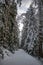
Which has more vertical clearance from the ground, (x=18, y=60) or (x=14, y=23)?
(x=14, y=23)

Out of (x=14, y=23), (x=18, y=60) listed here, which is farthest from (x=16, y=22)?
(x=18, y=60)

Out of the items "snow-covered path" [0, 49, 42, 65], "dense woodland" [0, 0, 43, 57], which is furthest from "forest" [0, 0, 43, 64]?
"snow-covered path" [0, 49, 42, 65]

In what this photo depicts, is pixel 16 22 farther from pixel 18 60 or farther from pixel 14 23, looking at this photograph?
pixel 18 60

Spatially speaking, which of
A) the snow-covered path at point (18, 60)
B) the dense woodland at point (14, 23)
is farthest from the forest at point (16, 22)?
the snow-covered path at point (18, 60)

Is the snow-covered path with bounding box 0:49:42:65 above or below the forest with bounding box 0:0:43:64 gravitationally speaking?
below

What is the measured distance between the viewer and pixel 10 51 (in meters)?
4.12

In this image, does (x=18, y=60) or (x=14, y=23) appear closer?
(x=18, y=60)

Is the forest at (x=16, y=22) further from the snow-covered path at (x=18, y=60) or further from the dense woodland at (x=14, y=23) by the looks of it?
the snow-covered path at (x=18, y=60)

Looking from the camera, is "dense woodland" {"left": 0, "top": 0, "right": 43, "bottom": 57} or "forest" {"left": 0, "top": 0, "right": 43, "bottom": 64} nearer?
"dense woodland" {"left": 0, "top": 0, "right": 43, "bottom": 57}

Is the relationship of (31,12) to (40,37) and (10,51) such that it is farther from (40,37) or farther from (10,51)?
(10,51)

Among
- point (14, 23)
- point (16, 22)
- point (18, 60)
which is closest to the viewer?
point (18, 60)

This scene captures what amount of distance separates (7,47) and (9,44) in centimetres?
13

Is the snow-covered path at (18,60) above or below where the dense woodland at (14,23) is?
below

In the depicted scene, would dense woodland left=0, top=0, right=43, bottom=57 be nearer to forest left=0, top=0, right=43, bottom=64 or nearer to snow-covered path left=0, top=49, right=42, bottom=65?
forest left=0, top=0, right=43, bottom=64
